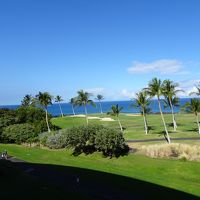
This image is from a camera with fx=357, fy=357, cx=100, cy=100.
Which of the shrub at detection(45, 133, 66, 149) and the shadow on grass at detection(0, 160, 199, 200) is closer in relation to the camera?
the shadow on grass at detection(0, 160, 199, 200)

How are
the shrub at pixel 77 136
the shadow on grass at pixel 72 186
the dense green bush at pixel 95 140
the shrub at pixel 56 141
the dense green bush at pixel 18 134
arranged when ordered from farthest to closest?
the dense green bush at pixel 18 134
the shrub at pixel 56 141
the shrub at pixel 77 136
the dense green bush at pixel 95 140
the shadow on grass at pixel 72 186

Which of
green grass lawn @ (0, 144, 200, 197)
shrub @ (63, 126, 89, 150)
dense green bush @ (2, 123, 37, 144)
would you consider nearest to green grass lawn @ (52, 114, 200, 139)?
shrub @ (63, 126, 89, 150)

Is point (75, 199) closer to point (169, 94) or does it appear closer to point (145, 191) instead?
point (145, 191)

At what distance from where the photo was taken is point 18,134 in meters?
82.4

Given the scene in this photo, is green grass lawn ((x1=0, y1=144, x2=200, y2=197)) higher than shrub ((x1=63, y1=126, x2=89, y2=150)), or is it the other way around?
shrub ((x1=63, y1=126, x2=89, y2=150))

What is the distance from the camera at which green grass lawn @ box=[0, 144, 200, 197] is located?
137ft

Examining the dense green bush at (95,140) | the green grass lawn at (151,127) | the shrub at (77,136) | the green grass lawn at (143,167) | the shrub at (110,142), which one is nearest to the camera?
the green grass lawn at (143,167)

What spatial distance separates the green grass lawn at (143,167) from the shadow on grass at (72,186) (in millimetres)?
1721

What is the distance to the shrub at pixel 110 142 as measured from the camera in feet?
195

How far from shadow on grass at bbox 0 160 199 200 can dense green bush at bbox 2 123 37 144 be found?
3416 centimetres

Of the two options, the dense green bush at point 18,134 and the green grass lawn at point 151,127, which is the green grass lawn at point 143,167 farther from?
the green grass lawn at point 151,127

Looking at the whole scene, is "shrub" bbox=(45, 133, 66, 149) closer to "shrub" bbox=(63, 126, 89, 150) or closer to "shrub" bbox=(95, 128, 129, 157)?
"shrub" bbox=(63, 126, 89, 150)

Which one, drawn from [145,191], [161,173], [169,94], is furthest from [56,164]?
[169,94]

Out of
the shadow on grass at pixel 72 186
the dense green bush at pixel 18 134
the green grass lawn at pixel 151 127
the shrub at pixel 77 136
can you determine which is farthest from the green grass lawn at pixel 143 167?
the green grass lawn at pixel 151 127
